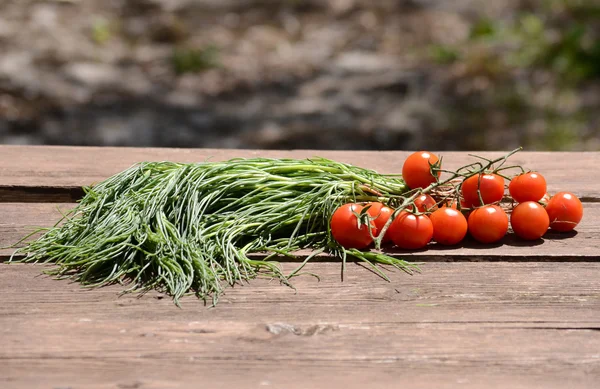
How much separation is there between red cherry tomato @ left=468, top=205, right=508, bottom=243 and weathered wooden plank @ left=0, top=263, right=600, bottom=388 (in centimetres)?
13

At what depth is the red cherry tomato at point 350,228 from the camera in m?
1.73

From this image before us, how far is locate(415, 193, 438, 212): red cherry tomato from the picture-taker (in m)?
1.83

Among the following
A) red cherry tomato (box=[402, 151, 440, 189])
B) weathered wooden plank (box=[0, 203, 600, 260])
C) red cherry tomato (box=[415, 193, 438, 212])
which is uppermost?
red cherry tomato (box=[402, 151, 440, 189])

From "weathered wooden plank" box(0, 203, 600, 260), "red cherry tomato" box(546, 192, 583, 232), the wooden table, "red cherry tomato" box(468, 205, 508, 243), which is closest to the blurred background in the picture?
"weathered wooden plank" box(0, 203, 600, 260)

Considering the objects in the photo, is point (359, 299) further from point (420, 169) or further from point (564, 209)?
point (564, 209)

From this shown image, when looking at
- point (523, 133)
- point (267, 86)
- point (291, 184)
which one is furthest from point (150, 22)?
point (291, 184)

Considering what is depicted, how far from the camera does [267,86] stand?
5086 millimetres

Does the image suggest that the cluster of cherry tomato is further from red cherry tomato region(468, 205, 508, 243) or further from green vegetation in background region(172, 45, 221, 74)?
green vegetation in background region(172, 45, 221, 74)

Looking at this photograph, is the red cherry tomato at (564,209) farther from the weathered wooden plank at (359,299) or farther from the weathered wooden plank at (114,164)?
the weathered wooden plank at (114,164)

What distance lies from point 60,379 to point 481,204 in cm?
101

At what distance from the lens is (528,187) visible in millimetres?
1872

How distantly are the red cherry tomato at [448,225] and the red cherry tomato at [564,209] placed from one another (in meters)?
0.25

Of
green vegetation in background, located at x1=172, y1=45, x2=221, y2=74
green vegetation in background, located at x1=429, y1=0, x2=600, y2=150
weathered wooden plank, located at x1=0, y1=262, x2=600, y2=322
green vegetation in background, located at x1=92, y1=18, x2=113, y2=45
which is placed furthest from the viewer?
green vegetation in background, located at x1=92, y1=18, x2=113, y2=45

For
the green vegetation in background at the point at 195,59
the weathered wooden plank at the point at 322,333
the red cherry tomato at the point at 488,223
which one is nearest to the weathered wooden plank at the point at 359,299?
the weathered wooden plank at the point at 322,333
